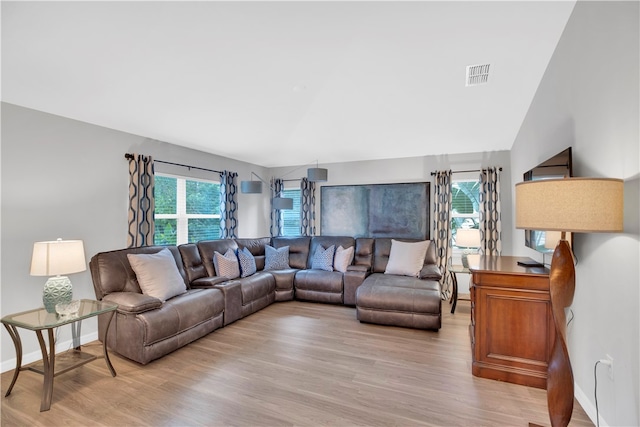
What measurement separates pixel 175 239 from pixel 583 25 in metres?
5.07

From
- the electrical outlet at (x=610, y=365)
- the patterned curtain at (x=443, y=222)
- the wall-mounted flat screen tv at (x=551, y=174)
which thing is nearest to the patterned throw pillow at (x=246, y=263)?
the patterned curtain at (x=443, y=222)

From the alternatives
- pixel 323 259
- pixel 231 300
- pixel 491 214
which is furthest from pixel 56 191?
pixel 491 214

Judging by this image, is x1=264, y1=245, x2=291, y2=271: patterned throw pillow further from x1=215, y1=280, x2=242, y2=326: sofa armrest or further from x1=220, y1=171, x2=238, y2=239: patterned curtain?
x1=215, y1=280, x2=242, y2=326: sofa armrest

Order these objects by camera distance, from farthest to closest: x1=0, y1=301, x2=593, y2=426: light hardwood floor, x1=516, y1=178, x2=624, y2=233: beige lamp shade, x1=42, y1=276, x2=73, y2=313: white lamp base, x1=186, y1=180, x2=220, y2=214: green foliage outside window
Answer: x1=186, y1=180, x2=220, y2=214: green foliage outside window → x1=42, y1=276, x2=73, y2=313: white lamp base → x1=0, y1=301, x2=593, y2=426: light hardwood floor → x1=516, y1=178, x2=624, y2=233: beige lamp shade

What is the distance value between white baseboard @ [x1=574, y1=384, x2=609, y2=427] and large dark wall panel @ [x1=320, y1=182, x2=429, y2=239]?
10.4ft

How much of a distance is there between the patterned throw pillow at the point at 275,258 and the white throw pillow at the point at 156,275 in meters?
1.84

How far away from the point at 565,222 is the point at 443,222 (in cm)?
360

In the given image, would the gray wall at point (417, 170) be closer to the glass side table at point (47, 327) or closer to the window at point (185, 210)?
the window at point (185, 210)

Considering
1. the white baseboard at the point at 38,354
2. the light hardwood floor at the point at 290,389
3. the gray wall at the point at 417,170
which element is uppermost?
the gray wall at the point at 417,170

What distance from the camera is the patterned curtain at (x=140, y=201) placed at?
Result: 371 centimetres

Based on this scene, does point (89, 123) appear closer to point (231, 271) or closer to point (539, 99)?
point (231, 271)

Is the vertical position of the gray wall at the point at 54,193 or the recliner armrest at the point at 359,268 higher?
the gray wall at the point at 54,193

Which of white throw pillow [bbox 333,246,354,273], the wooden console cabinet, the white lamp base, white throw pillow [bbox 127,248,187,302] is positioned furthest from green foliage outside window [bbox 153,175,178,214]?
the wooden console cabinet

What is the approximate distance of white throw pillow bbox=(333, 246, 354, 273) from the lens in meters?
4.88
